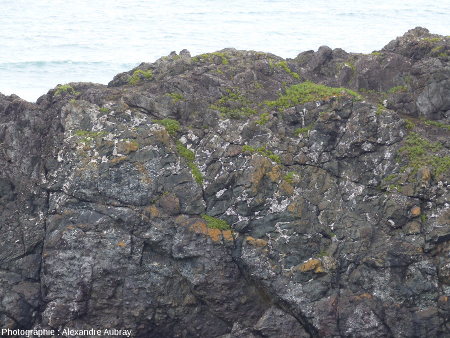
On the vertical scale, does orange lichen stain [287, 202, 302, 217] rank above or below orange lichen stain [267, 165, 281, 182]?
below

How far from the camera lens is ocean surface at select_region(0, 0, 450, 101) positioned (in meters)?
37.6

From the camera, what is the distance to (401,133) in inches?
588

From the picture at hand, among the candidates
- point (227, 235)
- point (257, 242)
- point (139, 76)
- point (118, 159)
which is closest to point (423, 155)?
point (257, 242)

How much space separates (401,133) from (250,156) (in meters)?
4.12

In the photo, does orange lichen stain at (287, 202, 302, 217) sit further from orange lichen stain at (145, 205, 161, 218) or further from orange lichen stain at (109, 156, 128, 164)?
orange lichen stain at (109, 156, 128, 164)

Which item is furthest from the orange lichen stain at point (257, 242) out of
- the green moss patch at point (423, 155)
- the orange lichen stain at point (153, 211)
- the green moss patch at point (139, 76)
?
the green moss patch at point (139, 76)

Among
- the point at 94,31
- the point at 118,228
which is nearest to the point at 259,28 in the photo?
the point at 94,31

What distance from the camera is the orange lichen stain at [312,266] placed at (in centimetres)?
1339

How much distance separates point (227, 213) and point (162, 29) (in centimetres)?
3514

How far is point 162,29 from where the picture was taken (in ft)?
152

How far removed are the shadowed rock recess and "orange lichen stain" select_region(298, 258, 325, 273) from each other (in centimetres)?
3

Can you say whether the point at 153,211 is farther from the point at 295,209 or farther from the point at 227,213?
the point at 295,209

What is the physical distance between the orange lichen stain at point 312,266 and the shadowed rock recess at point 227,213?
3 cm

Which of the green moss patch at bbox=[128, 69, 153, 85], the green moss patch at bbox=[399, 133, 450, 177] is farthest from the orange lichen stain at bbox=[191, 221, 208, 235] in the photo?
the green moss patch at bbox=[128, 69, 153, 85]
